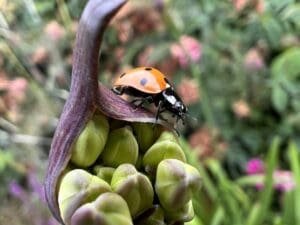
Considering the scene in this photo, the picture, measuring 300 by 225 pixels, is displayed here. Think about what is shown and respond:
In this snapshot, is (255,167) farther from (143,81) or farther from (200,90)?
(143,81)

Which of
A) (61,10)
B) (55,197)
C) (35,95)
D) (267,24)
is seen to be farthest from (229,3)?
(55,197)

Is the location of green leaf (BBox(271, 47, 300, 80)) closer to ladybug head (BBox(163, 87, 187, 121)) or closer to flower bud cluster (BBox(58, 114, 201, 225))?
ladybug head (BBox(163, 87, 187, 121))

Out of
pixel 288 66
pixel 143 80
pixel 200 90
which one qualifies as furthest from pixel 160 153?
pixel 200 90

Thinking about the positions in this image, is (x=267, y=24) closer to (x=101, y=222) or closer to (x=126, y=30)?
(x=126, y=30)

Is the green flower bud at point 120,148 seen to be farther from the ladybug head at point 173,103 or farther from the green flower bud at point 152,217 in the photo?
the ladybug head at point 173,103

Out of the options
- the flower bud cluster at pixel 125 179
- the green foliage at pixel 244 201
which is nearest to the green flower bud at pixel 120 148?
the flower bud cluster at pixel 125 179

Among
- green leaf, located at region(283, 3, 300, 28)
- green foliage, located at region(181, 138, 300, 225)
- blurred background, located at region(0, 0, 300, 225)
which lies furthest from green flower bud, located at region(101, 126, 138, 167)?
green foliage, located at region(181, 138, 300, 225)
